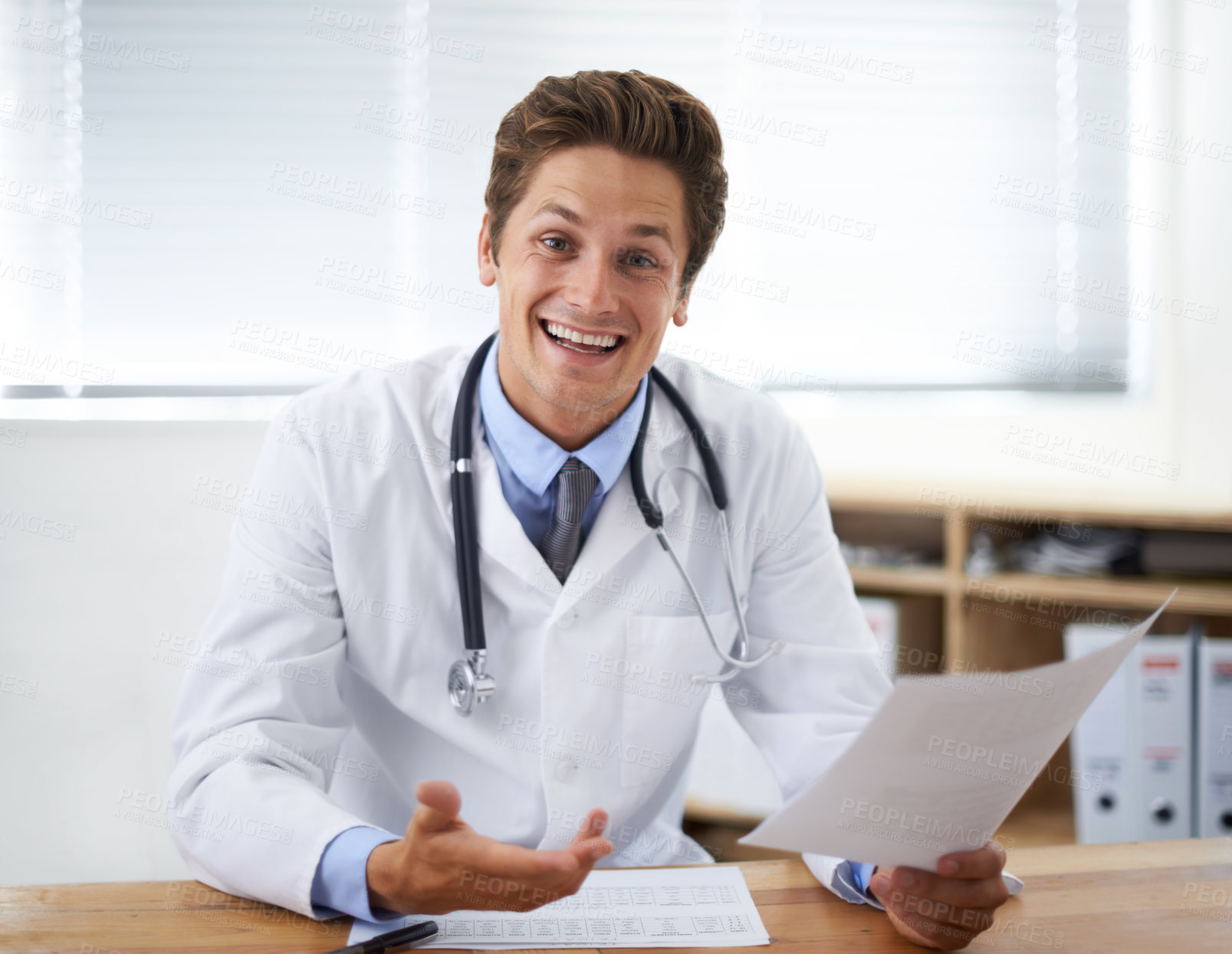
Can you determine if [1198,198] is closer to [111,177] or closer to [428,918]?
[428,918]

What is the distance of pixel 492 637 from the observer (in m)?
1.21

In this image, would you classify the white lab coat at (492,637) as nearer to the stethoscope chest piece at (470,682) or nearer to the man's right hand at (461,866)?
the stethoscope chest piece at (470,682)

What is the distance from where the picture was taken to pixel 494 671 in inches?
47.4

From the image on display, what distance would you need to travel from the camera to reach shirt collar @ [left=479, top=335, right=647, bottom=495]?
127cm

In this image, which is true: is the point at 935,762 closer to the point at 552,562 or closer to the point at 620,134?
the point at 552,562

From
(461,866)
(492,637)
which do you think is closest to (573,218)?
(492,637)

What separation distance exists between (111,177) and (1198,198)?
2.55 meters

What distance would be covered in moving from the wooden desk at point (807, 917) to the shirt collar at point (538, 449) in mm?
517

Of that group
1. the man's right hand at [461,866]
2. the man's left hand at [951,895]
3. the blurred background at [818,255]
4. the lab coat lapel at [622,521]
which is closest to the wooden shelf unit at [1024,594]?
A: the blurred background at [818,255]

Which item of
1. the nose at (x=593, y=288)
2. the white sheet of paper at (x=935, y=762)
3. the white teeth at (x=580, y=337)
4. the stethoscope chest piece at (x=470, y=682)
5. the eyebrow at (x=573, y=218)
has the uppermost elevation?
the eyebrow at (x=573, y=218)

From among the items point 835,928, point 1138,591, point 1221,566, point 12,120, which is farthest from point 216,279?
point 1221,566

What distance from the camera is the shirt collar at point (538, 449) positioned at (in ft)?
4.16

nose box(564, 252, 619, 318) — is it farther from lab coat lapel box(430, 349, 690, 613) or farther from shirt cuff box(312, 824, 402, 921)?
shirt cuff box(312, 824, 402, 921)

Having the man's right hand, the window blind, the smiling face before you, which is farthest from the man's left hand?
the window blind
